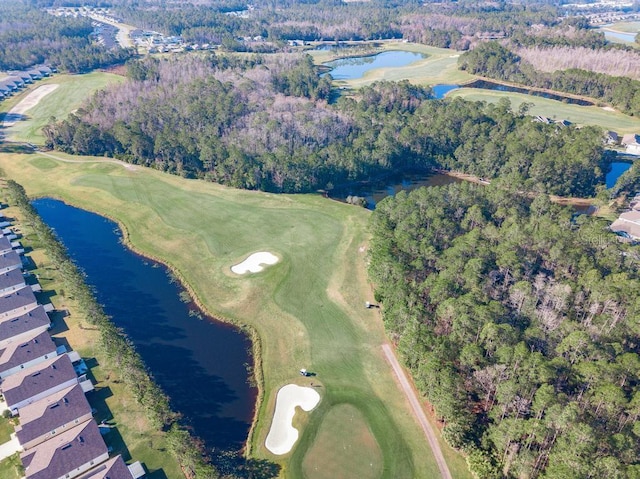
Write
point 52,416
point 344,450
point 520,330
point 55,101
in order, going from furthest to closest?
point 55,101
point 520,330
point 344,450
point 52,416

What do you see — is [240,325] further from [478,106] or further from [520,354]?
[478,106]

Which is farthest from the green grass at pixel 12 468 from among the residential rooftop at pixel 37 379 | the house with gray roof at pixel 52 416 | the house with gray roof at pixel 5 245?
the house with gray roof at pixel 5 245

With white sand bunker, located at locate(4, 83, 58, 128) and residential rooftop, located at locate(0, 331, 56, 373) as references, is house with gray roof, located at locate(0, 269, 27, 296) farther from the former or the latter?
white sand bunker, located at locate(4, 83, 58, 128)

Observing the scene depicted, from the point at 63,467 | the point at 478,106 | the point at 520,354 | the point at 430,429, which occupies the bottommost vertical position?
the point at 430,429

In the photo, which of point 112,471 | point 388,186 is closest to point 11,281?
point 112,471

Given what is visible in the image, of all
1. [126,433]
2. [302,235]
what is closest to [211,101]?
[302,235]

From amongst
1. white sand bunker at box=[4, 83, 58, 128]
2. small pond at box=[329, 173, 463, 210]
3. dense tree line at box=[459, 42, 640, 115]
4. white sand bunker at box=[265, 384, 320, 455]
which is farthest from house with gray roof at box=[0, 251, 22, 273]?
dense tree line at box=[459, 42, 640, 115]

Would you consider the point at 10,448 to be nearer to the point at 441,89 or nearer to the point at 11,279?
the point at 11,279

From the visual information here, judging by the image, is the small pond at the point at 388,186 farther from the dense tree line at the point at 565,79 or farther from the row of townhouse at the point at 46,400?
the dense tree line at the point at 565,79
